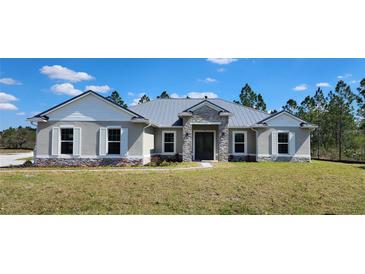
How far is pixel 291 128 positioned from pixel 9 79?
674 inches

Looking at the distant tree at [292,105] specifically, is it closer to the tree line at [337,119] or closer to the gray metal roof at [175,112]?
the tree line at [337,119]

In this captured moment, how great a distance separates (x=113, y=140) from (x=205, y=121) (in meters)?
6.05

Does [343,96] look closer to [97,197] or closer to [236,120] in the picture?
[236,120]

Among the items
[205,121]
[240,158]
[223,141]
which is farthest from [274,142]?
[205,121]

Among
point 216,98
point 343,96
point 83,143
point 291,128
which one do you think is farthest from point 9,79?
point 343,96

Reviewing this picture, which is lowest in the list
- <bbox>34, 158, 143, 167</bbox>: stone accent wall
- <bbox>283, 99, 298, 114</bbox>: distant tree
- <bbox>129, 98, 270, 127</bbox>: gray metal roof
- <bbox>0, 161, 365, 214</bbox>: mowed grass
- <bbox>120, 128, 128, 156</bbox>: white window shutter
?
<bbox>0, 161, 365, 214</bbox>: mowed grass

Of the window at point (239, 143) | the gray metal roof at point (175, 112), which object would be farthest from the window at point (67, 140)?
the window at point (239, 143)

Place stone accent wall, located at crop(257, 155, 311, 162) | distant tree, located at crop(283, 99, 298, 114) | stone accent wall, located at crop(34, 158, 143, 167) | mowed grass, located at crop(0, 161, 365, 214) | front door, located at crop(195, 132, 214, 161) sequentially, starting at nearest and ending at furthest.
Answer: mowed grass, located at crop(0, 161, 365, 214) < stone accent wall, located at crop(34, 158, 143, 167) < stone accent wall, located at crop(257, 155, 311, 162) < front door, located at crop(195, 132, 214, 161) < distant tree, located at crop(283, 99, 298, 114)

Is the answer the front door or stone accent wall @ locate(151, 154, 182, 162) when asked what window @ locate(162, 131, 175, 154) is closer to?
stone accent wall @ locate(151, 154, 182, 162)

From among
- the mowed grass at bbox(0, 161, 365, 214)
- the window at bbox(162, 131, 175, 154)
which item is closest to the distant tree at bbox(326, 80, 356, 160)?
the mowed grass at bbox(0, 161, 365, 214)

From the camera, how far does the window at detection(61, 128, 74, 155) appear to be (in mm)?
14258

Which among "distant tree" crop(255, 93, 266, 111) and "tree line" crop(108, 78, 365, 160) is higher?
"distant tree" crop(255, 93, 266, 111)

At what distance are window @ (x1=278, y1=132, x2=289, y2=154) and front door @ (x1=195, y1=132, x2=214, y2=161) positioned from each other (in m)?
4.74

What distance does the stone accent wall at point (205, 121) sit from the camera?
1606cm
